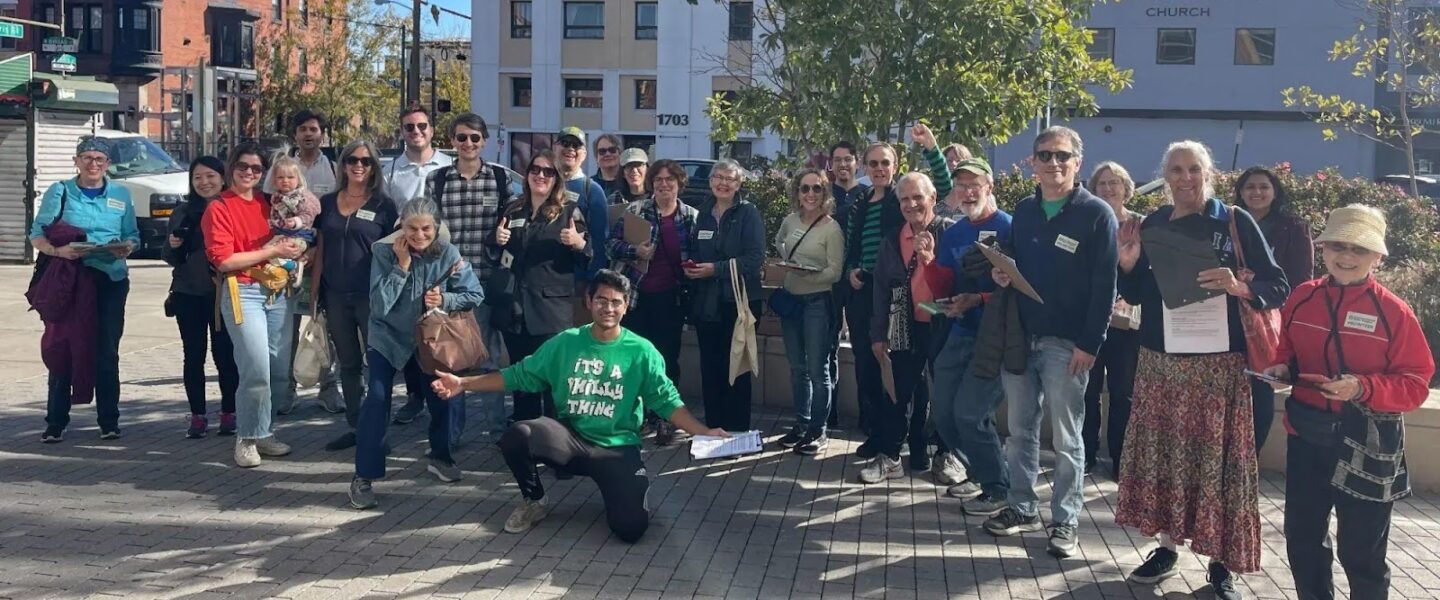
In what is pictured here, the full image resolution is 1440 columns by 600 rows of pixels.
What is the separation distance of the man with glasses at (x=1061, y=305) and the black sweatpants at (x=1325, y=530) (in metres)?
1.02

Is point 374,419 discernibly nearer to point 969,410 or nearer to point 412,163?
point 412,163

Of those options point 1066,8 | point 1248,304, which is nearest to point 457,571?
point 1248,304

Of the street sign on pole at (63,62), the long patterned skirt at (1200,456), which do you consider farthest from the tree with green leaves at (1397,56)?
the street sign on pole at (63,62)

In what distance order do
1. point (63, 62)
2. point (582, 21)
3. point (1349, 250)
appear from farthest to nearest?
point (582, 21)
point (63, 62)
point (1349, 250)

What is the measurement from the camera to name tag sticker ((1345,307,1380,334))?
4.47 metres

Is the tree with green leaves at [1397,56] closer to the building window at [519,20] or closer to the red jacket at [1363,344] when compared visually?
the red jacket at [1363,344]

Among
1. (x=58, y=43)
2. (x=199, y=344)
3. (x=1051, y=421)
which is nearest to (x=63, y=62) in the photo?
(x=58, y=43)

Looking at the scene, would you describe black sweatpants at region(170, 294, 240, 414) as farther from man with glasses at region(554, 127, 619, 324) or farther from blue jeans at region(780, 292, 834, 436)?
blue jeans at region(780, 292, 834, 436)

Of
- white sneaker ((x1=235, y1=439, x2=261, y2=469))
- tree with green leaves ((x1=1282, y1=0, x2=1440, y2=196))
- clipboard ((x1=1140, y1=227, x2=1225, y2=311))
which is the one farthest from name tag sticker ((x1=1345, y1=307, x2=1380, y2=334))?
tree with green leaves ((x1=1282, y1=0, x2=1440, y2=196))

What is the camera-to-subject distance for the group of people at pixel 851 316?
15.5ft

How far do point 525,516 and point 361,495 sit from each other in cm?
91

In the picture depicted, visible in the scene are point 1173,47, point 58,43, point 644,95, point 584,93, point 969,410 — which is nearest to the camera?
point 969,410

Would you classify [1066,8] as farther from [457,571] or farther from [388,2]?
[388,2]

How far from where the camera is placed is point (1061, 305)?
5.57 metres
